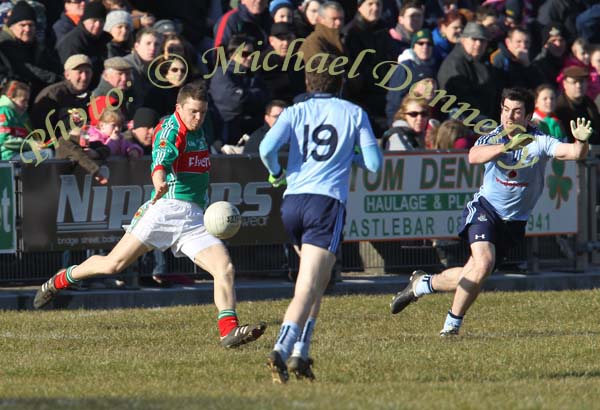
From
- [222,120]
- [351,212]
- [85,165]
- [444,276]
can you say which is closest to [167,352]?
[444,276]

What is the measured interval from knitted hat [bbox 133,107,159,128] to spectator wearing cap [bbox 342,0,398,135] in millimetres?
3533

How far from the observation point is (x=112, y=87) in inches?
621

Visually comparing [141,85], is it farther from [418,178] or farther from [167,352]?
[167,352]

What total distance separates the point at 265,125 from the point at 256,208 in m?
1.25

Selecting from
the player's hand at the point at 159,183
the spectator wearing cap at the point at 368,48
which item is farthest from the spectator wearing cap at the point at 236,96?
the player's hand at the point at 159,183

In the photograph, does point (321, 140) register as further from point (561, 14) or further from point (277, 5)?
point (561, 14)

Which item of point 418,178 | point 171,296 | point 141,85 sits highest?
point 141,85

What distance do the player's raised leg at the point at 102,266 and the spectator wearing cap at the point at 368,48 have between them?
656cm

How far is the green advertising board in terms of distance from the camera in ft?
47.6

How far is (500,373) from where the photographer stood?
32.8 feet

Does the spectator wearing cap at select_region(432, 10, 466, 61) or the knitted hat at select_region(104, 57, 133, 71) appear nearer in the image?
the knitted hat at select_region(104, 57, 133, 71)

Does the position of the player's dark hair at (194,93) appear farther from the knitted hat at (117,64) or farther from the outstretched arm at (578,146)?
the knitted hat at (117,64)

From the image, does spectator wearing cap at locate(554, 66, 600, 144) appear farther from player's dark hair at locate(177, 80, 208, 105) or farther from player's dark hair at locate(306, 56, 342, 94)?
player's dark hair at locate(306, 56, 342, 94)

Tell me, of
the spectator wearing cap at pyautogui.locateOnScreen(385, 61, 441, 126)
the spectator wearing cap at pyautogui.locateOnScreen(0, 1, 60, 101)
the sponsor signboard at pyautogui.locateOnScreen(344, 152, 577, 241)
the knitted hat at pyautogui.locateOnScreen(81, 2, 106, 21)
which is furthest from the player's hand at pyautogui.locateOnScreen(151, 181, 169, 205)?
the spectator wearing cap at pyautogui.locateOnScreen(385, 61, 441, 126)
